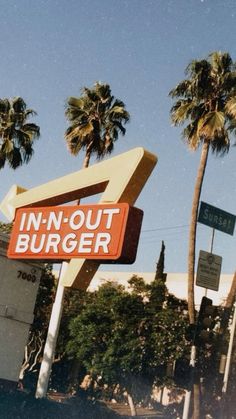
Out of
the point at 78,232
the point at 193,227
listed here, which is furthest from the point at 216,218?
the point at 78,232

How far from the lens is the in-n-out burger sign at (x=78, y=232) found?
12031 mm

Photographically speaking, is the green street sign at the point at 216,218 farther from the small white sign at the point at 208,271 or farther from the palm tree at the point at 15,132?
the palm tree at the point at 15,132

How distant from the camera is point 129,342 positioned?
87.3ft

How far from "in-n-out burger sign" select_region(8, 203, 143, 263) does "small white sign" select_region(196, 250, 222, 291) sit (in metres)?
8.63

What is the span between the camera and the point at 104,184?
13.5m

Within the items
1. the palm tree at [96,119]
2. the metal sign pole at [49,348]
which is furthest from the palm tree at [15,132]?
the metal sign pole at [49,348]

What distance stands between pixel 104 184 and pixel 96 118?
16.6 metres

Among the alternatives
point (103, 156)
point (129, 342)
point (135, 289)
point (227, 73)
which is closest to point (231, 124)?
point (227, 73)

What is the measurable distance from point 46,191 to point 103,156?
15.4 meters

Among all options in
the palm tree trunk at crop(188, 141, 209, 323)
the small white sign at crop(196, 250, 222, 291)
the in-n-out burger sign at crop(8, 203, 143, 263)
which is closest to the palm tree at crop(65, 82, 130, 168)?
the palm tree trunk at crop(188, 141, 209, 323)

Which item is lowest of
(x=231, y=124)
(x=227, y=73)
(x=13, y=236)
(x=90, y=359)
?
(x=90, y=359)

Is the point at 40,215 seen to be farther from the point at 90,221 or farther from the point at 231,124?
the point at 231,124

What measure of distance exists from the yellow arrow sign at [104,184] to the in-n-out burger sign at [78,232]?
1.18ft

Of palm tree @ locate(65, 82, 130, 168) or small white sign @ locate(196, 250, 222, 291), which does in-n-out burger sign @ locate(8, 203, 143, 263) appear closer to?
small white sign @ locate(196, 250, 222, 291)
